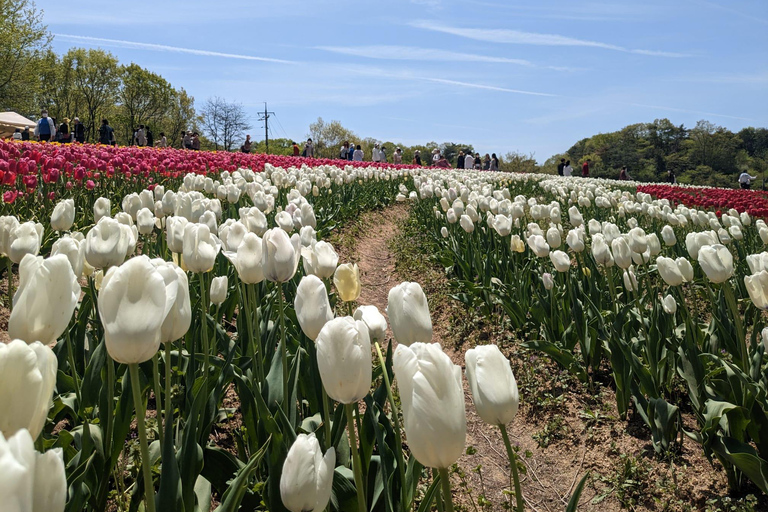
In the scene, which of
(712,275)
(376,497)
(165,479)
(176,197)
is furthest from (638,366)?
(176,197)

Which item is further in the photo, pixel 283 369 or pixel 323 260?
pixel 323 260

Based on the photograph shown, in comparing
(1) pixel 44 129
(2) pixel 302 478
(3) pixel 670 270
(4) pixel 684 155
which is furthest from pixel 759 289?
(4) pixel 684 155

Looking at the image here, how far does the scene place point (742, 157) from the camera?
59.5 m

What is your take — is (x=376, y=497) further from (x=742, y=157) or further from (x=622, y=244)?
(x=742, y=157)

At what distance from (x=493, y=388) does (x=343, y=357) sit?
0.32 m

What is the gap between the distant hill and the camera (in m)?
55.4

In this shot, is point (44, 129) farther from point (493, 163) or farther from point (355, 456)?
point (493, 163)

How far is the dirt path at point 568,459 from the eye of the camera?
256 cm

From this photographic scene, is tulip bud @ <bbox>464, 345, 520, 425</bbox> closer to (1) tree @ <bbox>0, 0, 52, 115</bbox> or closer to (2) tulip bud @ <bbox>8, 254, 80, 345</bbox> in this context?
(2) tulip bud @ <bbox>8, 254, 80, 345</bbox>

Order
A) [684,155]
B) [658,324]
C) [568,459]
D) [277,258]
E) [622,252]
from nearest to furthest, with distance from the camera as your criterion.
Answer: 1. [277,258]
2. [568,459]
3. [622,252]
4. [658,324]
5. [684,155]

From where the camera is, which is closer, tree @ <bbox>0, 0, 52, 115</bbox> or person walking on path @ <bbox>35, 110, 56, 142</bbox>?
person walking on path @ <bbox>35, 110, 56, 142</bbox>

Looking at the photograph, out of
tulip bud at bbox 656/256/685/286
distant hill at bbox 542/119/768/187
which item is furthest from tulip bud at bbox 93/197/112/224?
distant hill at bbox 542/119/768/187

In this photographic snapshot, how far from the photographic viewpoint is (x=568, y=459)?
119 inches

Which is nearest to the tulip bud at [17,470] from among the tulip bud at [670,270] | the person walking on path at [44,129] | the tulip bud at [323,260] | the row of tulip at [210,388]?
the row of tulip at [210,388]
